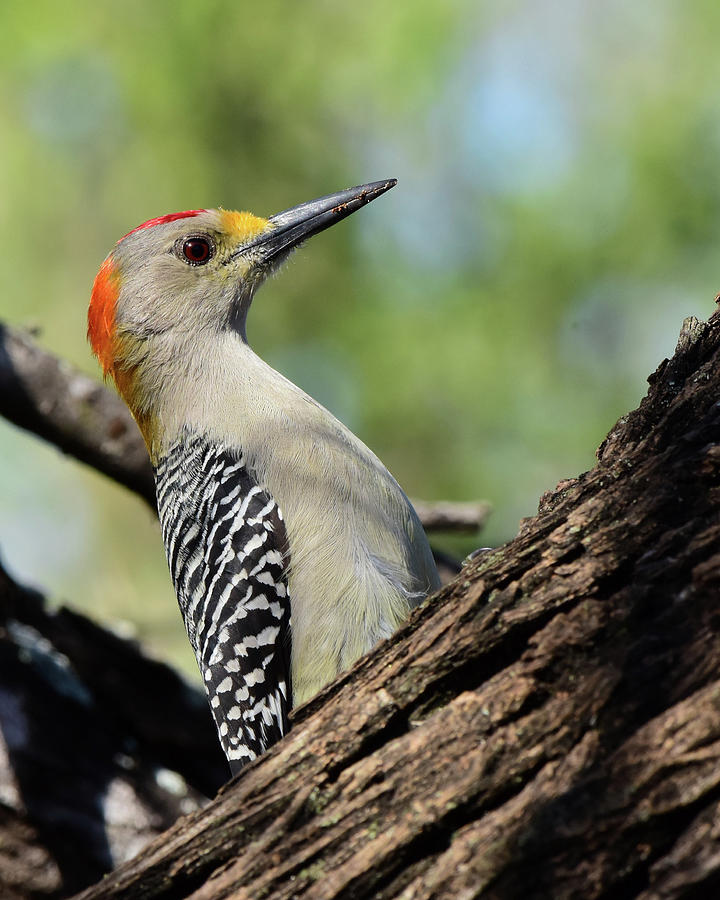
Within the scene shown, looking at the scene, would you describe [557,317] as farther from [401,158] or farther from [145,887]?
[145,887]

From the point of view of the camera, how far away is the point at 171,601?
34.0ft

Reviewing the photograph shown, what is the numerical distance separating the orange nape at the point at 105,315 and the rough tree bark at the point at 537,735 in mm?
3198

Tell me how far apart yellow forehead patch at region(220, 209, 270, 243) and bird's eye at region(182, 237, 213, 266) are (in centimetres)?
15

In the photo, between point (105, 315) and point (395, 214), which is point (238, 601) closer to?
point (105, 315)

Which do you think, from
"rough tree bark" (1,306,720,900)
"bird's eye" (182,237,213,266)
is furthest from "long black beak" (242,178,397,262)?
"rough tree bark" (1,306,720,900)

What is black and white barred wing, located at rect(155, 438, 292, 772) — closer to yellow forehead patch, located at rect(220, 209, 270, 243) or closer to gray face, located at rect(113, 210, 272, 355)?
gray face, located at rect(113, 210, 272, 355)

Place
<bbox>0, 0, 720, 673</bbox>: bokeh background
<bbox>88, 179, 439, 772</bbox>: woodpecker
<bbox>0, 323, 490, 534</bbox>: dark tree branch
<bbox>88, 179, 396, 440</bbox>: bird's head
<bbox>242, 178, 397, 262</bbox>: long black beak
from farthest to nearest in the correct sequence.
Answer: <bbox>0, 0, 720, 673</bbox>: bokeh background → <bbox>0, 323, 490, 534</bbox>: dark tree branch → <bbox>242, 178, 397, 262</bbox>: long black beak → <bbox>88, 179, 396, 440</bbox>: bird's head → <bbox>88, 179, 439, 772</bbox>: woodpecker

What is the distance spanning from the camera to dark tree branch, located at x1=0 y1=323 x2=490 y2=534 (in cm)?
620

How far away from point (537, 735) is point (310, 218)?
12.6ft

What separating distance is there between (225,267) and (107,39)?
250 inches


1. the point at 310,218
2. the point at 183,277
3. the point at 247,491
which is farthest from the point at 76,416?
the point at 247,491

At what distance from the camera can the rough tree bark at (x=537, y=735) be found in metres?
2.32

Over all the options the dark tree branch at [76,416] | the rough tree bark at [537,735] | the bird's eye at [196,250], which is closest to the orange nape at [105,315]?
the bird's eye at [196,250]

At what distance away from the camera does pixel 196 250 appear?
18.4ft
